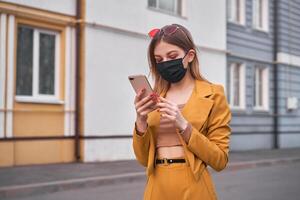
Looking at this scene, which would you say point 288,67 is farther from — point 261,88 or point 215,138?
point 215,138

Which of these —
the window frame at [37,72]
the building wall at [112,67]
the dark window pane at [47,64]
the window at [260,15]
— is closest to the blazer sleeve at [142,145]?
the window frame at [37,72]

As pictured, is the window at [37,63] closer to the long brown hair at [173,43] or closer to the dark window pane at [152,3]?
the dark window pane at [152,3]

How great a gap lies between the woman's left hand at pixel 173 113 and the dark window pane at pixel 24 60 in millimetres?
10516

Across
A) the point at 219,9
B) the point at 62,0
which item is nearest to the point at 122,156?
the point at 62,0

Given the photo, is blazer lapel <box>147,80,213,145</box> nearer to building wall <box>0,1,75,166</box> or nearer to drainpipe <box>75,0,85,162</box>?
building wall <box>0,1,75,166</box>

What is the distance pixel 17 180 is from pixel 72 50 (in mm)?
4650

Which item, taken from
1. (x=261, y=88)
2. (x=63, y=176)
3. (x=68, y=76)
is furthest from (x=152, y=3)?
(x=261, y=88)

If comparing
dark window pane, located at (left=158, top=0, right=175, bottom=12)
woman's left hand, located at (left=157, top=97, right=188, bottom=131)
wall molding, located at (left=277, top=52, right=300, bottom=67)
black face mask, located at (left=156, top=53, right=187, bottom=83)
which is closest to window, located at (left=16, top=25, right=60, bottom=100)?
dark window pane, located at (left=158, top=0, right=175, bottom=12)

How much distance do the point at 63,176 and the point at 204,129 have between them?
27.3 ft

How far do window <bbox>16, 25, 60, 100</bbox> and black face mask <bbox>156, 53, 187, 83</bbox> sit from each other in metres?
10.3

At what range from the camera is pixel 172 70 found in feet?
7.73

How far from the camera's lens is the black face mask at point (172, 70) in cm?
235

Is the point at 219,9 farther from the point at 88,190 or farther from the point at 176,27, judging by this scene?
the point at 176,27

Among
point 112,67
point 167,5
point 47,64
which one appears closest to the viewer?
point 47,64
